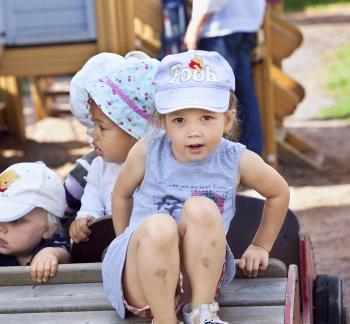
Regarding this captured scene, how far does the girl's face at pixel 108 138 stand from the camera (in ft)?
11.0

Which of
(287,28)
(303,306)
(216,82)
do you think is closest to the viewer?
(216,82)

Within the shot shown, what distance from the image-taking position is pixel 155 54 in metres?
6.95

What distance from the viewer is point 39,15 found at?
6.36 meters

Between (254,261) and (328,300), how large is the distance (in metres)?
0.63

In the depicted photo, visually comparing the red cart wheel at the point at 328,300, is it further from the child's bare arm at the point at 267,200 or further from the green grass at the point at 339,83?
the green grass at the point at 339,83

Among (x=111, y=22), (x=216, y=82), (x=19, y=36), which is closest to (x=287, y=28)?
(x=111, y=22)

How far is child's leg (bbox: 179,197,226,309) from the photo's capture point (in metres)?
2.69

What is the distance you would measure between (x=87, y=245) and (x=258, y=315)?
0.80 meters

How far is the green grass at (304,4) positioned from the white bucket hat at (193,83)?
1861 centimetres

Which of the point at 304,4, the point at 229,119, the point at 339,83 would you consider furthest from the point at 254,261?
the point at 304,4

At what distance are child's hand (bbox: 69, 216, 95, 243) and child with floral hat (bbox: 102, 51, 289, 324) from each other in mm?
227

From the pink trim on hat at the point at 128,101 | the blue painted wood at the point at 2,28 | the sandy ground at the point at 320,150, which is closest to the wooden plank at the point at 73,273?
the pink trim on hat at the point at 128,101

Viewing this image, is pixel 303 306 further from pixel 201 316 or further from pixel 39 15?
pixel 39 15

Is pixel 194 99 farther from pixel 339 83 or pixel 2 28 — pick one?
pixel 339 83
